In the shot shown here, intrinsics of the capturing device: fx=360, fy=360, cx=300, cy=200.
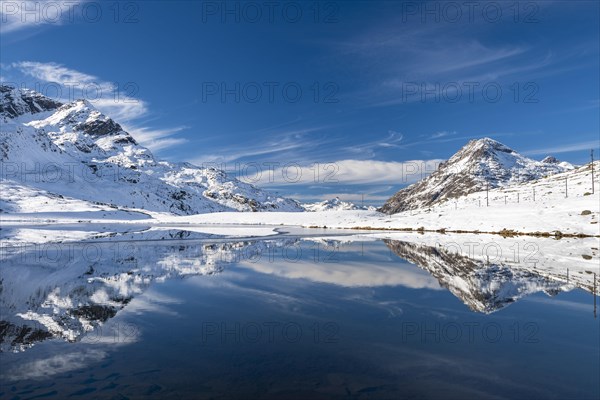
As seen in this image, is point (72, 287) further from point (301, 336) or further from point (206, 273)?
point (301, 336)

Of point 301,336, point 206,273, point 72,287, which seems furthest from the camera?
point 206,273

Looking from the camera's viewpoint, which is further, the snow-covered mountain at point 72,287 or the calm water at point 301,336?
the snow-covered mountain at point 72,287

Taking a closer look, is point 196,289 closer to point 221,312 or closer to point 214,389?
point 221,312

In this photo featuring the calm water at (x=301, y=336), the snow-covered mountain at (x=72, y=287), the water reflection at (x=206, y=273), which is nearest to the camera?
the calm water at (x=301, y=336)

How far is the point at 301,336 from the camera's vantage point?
1030 centimetres

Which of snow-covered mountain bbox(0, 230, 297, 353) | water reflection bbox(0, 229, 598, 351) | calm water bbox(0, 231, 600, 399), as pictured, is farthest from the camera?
water reflection bbox(0, 229, 598, 351)

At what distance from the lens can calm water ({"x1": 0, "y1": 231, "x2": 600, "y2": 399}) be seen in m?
7.30

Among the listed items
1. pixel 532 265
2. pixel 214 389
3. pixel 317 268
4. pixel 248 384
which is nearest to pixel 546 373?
pixel 248 384

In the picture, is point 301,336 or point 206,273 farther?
point 206,273

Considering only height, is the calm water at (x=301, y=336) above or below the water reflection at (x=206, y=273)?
below

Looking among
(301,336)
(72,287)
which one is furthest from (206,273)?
(301,336)

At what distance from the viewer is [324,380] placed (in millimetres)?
7492

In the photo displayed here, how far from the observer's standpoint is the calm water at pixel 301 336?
7.30m

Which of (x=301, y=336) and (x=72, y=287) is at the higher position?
(x=72, y=287)
